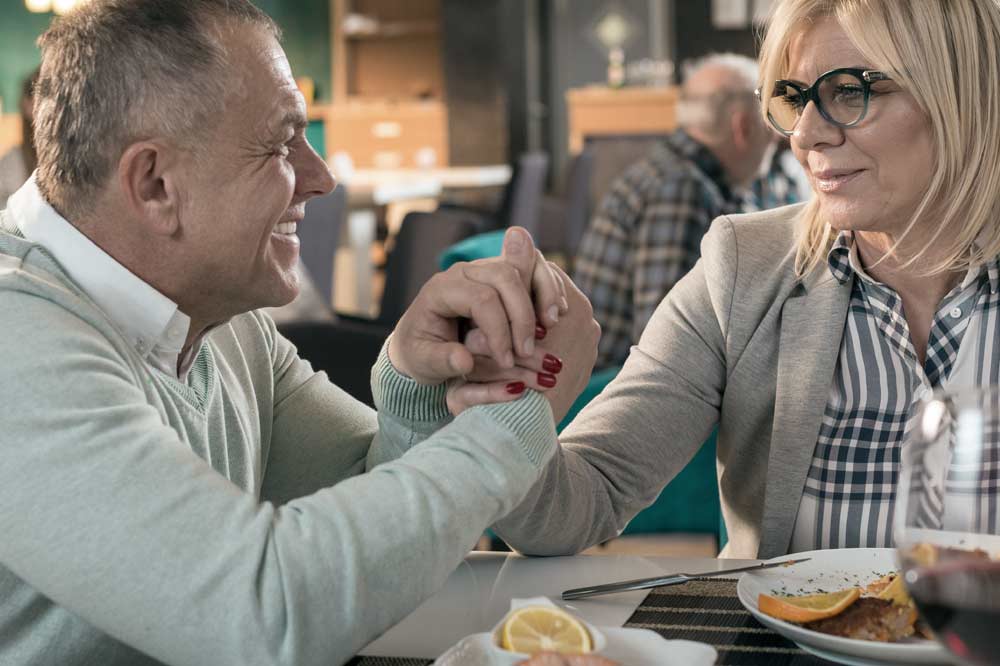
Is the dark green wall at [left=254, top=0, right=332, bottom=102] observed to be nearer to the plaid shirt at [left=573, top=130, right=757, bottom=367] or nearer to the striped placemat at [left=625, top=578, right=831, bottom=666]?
the plaid shirt at [left=573, top=130, right=757, bottom=367]

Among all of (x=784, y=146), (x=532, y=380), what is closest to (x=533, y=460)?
(x=532, y=380)

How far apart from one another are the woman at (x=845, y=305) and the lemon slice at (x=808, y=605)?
425mm

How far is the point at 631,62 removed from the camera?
11.7 meters

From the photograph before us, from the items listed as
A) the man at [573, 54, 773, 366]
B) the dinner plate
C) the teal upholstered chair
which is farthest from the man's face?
the man at [573, 54, 773, 366]

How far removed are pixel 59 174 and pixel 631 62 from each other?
36.1 ft

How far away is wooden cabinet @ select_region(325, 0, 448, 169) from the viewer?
37.6 feet

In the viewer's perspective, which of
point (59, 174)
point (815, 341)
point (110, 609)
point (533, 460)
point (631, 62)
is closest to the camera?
point (110, 609)

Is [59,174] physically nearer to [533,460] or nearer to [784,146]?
[533,460]

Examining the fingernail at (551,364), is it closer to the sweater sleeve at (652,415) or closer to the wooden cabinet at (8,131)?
the sweater sleeve at (652,415)

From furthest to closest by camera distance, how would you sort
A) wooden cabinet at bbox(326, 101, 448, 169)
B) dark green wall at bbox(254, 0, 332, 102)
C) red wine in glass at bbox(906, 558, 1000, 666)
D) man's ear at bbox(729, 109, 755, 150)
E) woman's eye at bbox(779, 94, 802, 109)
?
1. dark green wall at bbox(254, 0, 332, 102)
2. wooden cabinet at bbox(326, 101, 448, 169)
3. man's ear at bbox(729, 109, 755, 150)
4. woman's eye at bbox(779, 94, 802, 109)
5. red wine in glass at bbox(906, 558, 1000, 666)

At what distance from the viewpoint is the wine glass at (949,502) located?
62cm

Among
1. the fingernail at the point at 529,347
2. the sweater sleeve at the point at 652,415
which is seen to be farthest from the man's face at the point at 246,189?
the sweater sleeve at the point at 652,415

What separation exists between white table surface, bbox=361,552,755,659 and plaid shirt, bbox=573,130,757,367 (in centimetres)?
208

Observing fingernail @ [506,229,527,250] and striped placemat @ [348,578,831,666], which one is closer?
striped placemat @ [348,578,831,666]
